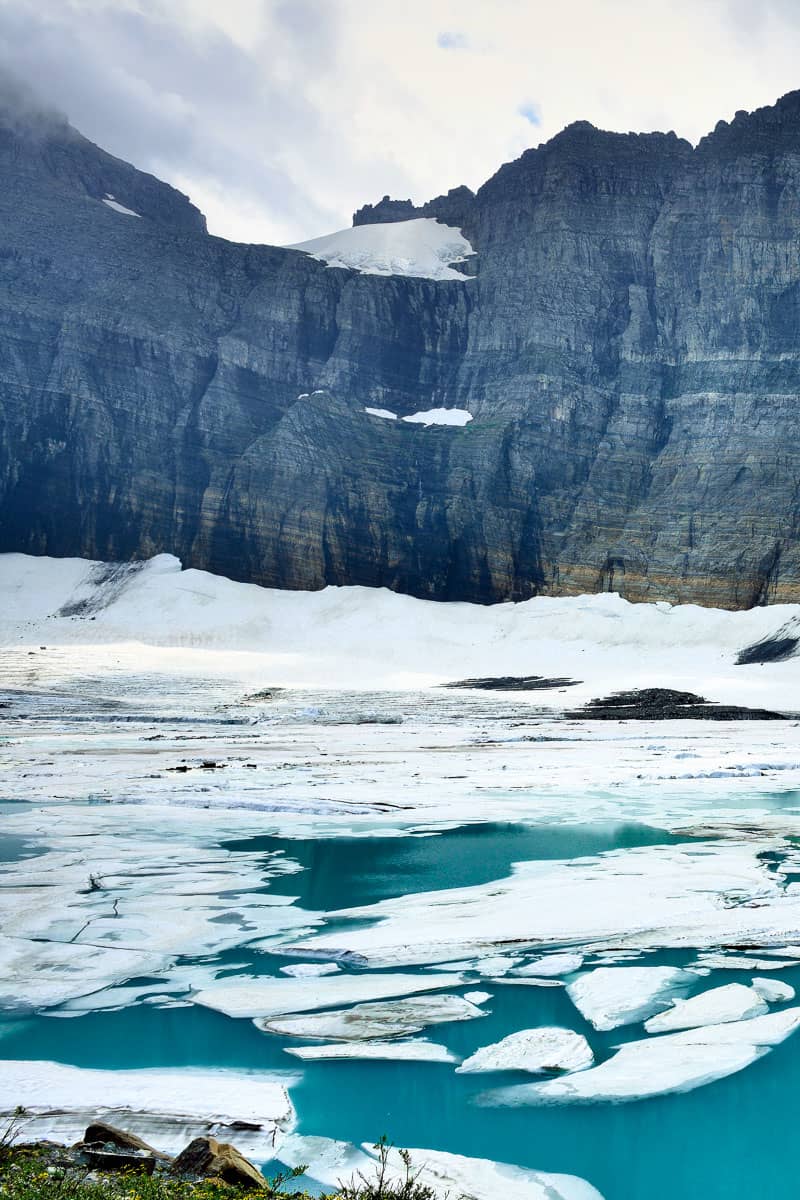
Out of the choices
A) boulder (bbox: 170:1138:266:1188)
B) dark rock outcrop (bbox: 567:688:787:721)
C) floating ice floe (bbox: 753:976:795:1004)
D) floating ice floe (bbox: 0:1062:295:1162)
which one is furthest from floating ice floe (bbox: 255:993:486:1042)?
dark rock outcrop (bbox: 567:688:787:721)

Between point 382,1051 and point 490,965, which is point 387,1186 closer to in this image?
point 382,1051

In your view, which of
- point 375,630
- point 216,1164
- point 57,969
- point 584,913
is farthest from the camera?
point 375,630

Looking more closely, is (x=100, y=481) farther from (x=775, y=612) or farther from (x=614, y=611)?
(x=775, y=612)

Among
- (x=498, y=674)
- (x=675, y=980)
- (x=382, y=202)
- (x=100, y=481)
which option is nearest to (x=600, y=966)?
(x=675, y=980)

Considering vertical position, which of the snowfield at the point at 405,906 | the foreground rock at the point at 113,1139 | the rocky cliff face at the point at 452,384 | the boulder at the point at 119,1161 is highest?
the rocky cliff face at the point at 452,384

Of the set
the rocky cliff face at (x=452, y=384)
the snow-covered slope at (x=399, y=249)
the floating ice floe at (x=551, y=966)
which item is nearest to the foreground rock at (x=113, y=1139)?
the floating ice floe at (x=551, y=966)

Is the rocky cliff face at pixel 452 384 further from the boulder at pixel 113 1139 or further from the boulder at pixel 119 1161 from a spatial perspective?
→ the boulder at pixel 119 1161

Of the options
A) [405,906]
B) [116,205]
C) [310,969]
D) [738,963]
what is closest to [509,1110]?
[310,969]

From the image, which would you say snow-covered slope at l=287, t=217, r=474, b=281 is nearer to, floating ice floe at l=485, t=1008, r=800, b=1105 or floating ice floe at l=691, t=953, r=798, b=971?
floating ice floe at l=691, t=953, r=798, b=971
